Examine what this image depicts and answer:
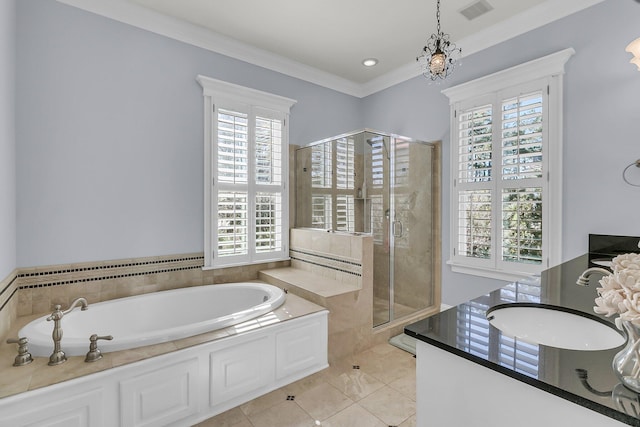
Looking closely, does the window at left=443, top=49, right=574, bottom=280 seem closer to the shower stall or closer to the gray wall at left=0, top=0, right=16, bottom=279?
the shower stall

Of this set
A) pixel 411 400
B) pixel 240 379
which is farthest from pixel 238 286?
pixel 411 400

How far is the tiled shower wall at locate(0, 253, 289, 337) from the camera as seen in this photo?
223cm

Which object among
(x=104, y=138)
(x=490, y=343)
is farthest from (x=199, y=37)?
(x=490, y=343)

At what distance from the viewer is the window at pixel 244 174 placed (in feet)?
9.94

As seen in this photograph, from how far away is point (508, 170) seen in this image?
2.82 meters

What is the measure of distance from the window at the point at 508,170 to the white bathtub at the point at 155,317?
2010 mm

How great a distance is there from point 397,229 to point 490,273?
0.97 m

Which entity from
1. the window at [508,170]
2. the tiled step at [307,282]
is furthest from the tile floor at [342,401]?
the window at [508,170]

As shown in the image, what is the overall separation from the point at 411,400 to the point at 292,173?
2506mm

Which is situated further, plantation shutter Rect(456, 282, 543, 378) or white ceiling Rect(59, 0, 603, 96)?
white ceiling Rect(59, 0, 603, 96)

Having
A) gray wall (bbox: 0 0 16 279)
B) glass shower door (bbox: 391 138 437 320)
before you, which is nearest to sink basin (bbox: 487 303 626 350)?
glass shower door (bbox: 391 138 437 320)

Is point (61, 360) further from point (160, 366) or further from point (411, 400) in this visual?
point (411, 400)

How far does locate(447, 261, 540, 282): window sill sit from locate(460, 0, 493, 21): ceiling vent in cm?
233

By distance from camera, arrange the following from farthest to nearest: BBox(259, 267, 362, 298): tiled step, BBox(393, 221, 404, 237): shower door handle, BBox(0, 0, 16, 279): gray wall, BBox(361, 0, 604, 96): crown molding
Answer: BBox(393, 221, 404, 237): shower door handle
BBox(259, 267, 362, 298): tiled step
BBox(361, 0, 604, 96): crown molding
BBox(0, 0, 16, 279): gray wall
